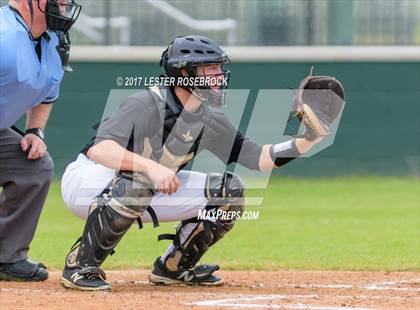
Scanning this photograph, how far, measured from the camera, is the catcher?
6227mm

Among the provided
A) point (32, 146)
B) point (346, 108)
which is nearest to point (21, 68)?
point (32, 146)

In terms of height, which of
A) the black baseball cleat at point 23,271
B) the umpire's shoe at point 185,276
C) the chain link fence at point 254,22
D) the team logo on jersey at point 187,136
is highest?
the team logo on jersey at point 187,136

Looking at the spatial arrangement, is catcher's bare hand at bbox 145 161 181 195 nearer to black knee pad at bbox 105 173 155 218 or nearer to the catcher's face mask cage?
black knee pad at bbox 105 173 155 218

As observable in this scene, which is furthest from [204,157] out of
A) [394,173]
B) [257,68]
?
[394,173]

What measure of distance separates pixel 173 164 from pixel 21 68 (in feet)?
3.49

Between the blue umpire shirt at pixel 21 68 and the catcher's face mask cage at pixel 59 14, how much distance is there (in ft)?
0.46

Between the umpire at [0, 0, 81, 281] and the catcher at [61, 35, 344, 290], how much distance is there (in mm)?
483

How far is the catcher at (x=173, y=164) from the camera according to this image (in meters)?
6.23

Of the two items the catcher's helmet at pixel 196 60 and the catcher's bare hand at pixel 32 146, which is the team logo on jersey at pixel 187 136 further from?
the catcher's bare hand at pixel 32 146

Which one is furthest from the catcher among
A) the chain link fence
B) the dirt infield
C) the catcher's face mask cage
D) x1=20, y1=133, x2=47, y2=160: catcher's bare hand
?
the chain link fence

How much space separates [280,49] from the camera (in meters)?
14.4

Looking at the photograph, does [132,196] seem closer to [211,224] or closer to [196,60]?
[211,224]

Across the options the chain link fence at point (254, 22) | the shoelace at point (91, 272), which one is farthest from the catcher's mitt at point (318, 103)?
the chain link fence at point (254, 22)

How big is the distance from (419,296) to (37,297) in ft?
6.84
